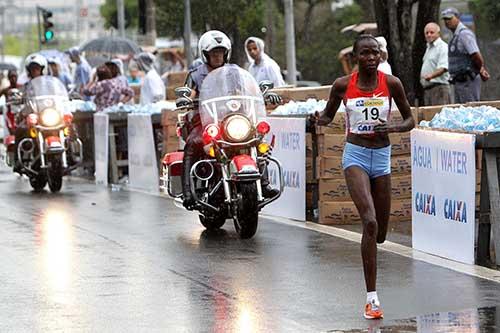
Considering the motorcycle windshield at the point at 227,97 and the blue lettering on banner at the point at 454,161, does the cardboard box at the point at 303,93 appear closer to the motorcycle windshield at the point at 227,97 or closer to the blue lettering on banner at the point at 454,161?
the motorcycle windshield at the point at 227,97

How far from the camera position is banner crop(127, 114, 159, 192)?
20.5m

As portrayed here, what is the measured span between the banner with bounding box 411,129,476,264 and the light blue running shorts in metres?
1.63

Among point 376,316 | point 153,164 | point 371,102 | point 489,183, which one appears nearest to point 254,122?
point 489,183

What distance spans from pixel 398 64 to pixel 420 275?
10.1 meters

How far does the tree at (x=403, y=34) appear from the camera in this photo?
2103 cm

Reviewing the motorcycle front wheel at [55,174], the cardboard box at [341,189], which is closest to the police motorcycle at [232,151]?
the cardboard box at [341,189]

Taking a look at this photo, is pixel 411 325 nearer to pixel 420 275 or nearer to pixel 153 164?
pixel 420 275

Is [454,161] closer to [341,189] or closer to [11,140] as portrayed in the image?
[341,189]

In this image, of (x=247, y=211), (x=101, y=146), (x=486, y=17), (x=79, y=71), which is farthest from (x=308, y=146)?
(x=79, y=71)

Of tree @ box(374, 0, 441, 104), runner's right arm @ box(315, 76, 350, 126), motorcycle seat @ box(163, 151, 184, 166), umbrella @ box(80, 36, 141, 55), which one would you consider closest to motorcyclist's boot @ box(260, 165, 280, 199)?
motorcycle seat @ box(163, 151, 184, 166)

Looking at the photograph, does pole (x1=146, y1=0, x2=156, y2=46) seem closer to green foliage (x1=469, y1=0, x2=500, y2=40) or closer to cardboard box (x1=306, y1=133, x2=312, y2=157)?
green foliage (x1=469, y1=0, x2=500, y2=40)

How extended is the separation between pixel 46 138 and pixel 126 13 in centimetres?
4758

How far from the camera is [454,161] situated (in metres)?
11.8

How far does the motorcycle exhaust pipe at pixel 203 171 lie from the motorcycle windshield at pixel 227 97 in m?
0.41
